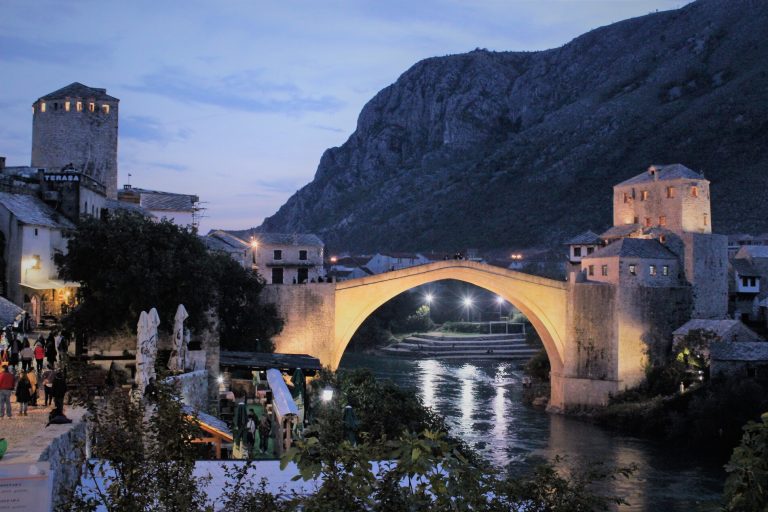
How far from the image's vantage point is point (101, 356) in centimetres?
1884

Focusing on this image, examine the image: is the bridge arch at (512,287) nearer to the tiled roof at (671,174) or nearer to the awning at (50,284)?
the tiled roof at (671,174)

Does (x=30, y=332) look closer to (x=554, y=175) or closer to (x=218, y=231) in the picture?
(x=218, y=231)

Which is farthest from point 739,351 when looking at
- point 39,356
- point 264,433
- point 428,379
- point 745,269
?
point 39,356

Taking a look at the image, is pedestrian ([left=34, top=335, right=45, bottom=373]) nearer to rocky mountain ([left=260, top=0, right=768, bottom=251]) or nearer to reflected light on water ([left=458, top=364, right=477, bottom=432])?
reflected light on water ([left=458, top=364, right=477, bottom=432])

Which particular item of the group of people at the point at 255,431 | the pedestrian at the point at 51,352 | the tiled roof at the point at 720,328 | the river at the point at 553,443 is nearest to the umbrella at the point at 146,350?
the pedestrian at the point at 51,352

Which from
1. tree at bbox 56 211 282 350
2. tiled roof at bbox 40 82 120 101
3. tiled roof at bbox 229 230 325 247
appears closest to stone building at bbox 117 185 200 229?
tiled roof at bbox 229 230 325 247

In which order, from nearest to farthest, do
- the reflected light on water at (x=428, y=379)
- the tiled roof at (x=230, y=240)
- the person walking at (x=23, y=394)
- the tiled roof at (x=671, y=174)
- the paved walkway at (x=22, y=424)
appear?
the paved walkway at (x=22, y=424), the person walking at (x=23, y=394), the reflected light on water at (x=428, y=379), the tiled roof at (x=671, y=174), the tiled roof at (x=230, y=240)

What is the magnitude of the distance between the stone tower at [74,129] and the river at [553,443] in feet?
52.7

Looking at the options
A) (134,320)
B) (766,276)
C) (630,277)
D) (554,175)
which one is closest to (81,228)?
(134,320)

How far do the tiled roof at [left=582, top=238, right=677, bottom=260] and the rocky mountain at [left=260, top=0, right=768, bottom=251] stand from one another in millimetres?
19598

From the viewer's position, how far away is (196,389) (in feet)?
55.7

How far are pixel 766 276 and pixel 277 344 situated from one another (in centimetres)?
2341

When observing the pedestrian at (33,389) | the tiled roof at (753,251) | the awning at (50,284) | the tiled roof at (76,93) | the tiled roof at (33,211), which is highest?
the tiled roof at (76,93)

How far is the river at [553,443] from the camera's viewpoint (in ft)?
72.2
